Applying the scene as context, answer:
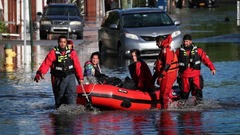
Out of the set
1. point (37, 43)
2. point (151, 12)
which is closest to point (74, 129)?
point (151, 12)

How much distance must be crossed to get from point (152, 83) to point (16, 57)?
42.5 ft

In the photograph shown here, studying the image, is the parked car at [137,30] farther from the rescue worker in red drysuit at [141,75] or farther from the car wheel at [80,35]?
the rescue worker in red drysuit at [141,75]

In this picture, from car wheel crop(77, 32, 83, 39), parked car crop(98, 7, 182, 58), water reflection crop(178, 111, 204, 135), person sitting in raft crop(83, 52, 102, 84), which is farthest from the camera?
car wheel crop(77, 32, 83, 39)

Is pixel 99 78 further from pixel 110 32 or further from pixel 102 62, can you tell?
pixel 110 32

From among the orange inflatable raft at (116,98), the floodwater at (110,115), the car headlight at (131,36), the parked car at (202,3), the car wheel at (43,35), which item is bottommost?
the parked car at (202,3)

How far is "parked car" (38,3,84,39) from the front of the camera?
37969 mm

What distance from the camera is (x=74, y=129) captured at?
1280 cm

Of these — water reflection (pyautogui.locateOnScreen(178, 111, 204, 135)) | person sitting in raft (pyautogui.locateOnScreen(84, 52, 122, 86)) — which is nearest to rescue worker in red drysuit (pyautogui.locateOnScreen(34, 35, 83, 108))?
person sitting in raft (pyautogui.locateOnScreen(84, 52, 122, 86))

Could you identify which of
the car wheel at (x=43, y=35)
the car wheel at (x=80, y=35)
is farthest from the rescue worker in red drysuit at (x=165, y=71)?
the car wheel at (x=43, y=35)

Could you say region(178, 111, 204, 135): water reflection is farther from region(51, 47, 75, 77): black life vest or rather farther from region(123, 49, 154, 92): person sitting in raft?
region(51, 47, 75, 77): black life vest

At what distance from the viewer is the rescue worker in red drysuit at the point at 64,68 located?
48.6 feet

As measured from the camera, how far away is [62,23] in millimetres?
38188

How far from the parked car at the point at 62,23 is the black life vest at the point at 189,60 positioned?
73.0 feet

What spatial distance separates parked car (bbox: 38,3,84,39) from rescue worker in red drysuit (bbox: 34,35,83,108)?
2292 cm
